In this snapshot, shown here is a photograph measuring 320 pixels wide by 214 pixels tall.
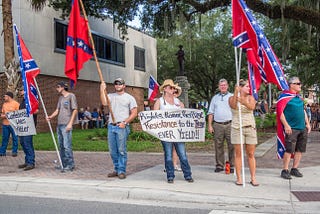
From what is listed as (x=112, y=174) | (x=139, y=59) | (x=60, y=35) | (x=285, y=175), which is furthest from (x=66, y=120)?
(x=139, y=59)

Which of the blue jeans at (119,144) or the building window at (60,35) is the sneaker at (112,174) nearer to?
the blue jeans at (119,144)

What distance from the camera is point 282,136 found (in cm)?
789

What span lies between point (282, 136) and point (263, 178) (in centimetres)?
89

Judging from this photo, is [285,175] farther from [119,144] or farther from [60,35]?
[60,35]

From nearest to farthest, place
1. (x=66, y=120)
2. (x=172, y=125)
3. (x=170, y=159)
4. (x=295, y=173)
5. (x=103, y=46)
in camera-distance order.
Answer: (x=170, y=159) → (x=172, y=125) → (x=295, y=173) → (x=66, y=120) → (x=103, y=46)

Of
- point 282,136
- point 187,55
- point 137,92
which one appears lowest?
point 282,136

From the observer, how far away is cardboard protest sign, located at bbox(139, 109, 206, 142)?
7.54 meters

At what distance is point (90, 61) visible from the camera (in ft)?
85.7

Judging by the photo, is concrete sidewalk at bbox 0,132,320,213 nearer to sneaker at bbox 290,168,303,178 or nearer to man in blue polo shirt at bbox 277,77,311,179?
sneaker at bbox 290,168,303,178

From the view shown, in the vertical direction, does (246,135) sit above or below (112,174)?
above

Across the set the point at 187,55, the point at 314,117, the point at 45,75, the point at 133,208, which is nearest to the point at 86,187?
the point at 133,208

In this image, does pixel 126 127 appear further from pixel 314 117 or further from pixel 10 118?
pixel 314 117

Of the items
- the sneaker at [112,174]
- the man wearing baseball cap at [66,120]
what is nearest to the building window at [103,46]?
the man wearing baseball cap at [66,120]

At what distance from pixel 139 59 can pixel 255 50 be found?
85.6 feet
